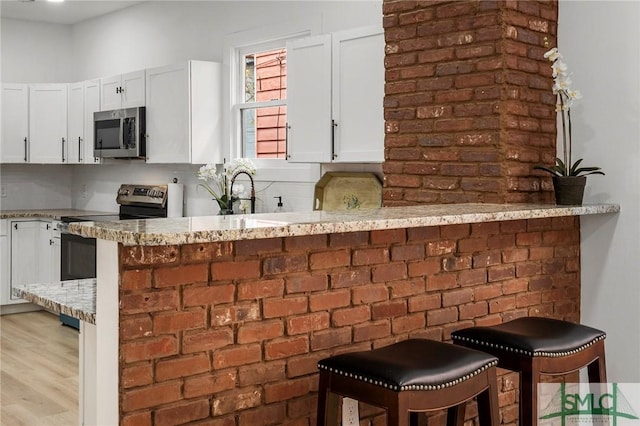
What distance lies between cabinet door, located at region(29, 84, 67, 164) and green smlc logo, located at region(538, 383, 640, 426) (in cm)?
533

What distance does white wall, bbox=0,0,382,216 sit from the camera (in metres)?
4.99

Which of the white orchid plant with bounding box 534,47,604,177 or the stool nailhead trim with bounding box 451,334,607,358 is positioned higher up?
the white orchid plant with bounding box 534,47,604,177

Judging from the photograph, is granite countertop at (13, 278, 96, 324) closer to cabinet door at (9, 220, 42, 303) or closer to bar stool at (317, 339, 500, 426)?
bar stool at (317, 339, 500, 426)

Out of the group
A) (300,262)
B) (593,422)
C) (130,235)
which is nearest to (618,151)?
(593,422)

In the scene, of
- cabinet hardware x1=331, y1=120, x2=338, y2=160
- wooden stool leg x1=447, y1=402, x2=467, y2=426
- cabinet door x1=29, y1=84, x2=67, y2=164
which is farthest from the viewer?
cabinet door x1=29, y1=84, x2=67, y2=164

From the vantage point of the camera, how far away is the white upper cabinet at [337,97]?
4.04 metres

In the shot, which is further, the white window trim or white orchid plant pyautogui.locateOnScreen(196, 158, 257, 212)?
white orchid plant pyautogui.locateOnScreen(196, 158, 257, 212)

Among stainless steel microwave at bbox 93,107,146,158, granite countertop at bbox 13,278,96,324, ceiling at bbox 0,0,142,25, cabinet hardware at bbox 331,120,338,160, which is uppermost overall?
ceiling at bbox 0,0,142,25

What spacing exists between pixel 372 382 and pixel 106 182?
225 inches

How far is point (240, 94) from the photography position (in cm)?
561

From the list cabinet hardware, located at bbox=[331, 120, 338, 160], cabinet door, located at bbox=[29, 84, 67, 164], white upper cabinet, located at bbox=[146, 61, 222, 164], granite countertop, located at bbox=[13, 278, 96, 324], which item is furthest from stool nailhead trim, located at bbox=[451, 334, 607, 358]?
cabinet door, located at bbox=[29, 84, 67, 164]

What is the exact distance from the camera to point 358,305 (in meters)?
2.57

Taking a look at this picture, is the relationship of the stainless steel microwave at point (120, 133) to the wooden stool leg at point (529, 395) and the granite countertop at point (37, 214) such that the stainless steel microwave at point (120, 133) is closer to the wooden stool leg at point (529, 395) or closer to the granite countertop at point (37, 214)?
the granite countertop at point (37, 214)

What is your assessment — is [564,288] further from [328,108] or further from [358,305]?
[328,108]
